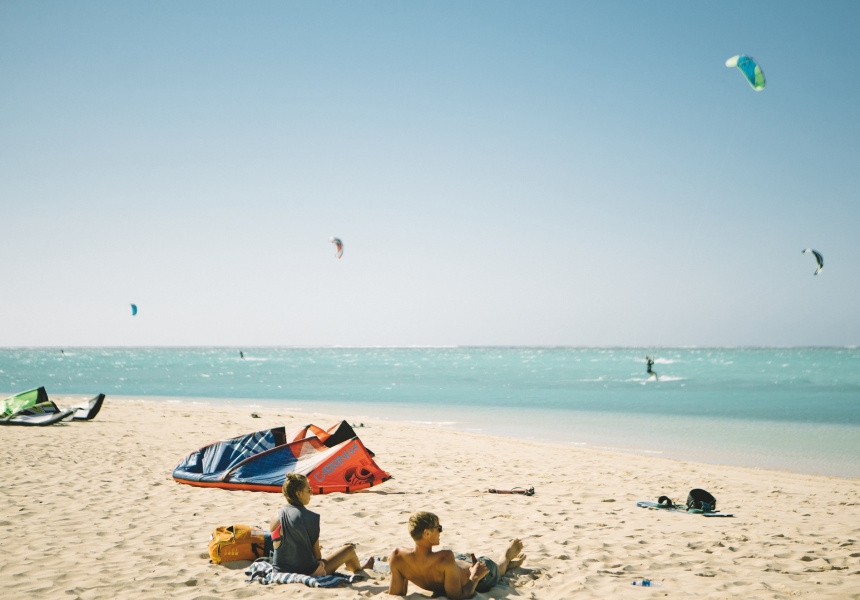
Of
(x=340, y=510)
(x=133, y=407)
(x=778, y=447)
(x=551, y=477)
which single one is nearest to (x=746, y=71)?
(x=778, y=447)

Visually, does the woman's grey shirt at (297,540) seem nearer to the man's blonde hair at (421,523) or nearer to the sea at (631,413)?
the man's blonde hair at (421,523)

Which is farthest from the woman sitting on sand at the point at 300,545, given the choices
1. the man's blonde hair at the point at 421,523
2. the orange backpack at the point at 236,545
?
the man's blonde hair at the point at 421,523

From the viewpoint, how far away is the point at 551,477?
8.52m

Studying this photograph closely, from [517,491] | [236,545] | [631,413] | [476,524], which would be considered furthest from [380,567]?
[631,413]

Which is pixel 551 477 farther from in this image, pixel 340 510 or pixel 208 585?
pixel 208 585

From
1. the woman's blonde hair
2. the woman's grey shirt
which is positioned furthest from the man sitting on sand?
the woman's blonde hair

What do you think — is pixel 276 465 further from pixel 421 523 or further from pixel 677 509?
pixel 677 509

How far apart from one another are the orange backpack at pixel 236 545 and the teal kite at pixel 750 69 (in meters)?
11.4

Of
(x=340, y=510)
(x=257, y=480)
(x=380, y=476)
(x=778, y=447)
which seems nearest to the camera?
(x=340, y=510)

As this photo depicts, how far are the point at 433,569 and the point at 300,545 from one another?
1.06m

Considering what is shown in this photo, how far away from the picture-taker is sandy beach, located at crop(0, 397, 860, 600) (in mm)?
4277

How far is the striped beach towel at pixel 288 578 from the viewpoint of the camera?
168 inches

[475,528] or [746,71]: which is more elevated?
[746,71]

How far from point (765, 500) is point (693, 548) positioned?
290cm
